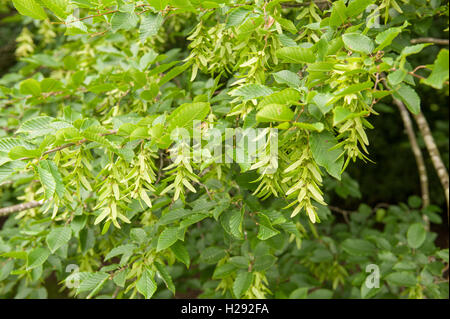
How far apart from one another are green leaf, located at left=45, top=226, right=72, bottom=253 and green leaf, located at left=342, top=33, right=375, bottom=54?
1.35 m

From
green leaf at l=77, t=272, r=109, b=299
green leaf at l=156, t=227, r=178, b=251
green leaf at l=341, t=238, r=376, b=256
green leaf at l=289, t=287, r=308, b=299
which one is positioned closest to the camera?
→ green leaf at l=156, t=227, r=178, b=251

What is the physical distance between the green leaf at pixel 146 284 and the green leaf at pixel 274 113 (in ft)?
2.50

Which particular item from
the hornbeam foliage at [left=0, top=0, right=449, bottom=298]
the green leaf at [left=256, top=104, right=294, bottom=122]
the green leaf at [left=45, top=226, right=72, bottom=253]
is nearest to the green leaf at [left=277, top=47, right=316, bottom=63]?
the hornbeam foliage at [left=0, top=0, right=449, bottom=298]

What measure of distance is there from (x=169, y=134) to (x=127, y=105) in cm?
92

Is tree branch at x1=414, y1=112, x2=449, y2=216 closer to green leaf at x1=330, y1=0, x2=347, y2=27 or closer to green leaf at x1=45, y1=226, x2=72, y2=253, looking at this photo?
green leaf at x1=330, y1=0, x2=347, y2=27

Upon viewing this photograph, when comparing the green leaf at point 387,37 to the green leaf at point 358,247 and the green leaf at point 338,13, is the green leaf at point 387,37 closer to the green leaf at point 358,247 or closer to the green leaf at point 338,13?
the green leaf at point 338,13

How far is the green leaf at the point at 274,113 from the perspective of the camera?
888mm

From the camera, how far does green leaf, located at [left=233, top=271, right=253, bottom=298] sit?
1602mm

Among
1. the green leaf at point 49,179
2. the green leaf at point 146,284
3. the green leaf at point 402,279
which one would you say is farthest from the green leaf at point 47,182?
the green leaf at point 402,279

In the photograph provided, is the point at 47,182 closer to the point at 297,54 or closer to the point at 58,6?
the point at 58,6

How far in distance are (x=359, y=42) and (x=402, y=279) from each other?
141cm

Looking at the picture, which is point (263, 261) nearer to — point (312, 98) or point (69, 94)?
point (312, 98)

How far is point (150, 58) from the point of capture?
5.80 feet
